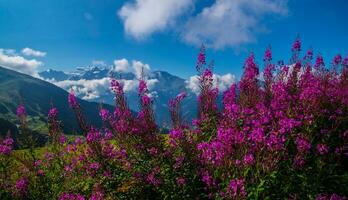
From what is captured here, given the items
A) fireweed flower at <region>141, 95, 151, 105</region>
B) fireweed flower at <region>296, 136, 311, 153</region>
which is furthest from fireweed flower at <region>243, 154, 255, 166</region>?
fireweed flower at <region>141, 95, 151, 105</region>

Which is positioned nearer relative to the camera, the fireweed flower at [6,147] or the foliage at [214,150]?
the foliage at [214,150]

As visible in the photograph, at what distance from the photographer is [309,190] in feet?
22.4

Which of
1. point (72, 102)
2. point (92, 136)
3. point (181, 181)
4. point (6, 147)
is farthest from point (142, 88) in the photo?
point (6, 147)

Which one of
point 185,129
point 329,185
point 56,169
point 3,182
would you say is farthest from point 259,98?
point 3,182

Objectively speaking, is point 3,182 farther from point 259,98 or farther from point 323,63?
point 323,63

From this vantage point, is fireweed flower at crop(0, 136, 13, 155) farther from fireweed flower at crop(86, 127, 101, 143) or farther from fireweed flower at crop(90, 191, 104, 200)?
fireweed flower at crop(90, 191, 104, 200)

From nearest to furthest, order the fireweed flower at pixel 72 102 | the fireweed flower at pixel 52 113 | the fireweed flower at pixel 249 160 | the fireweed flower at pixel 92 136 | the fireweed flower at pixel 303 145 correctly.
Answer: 1. the fireweed flower at pixel 249 160
2. the fireweed flower at pixel 303 145
3. the fireweed flower at pixel 92 136
4. the fireweed flower at pixel 72 102
5. the fireweed flower at pixel 52 113

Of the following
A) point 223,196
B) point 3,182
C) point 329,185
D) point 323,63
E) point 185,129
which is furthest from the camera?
point 323,63

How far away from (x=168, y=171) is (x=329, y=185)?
308cm

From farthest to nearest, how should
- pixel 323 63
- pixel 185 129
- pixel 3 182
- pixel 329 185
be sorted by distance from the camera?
pixel 323 63 < pixel 3 182 < pixel 185 129 < pixel 329 185

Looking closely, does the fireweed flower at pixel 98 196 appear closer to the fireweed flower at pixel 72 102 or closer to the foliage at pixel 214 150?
the foliage at pixel 214 150

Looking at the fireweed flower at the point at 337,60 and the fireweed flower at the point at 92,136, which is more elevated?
the fireweed flower at the point at 337,60

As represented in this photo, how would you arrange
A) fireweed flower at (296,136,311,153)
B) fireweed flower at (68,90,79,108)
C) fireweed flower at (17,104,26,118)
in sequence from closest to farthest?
fireweed flower at (296,136,311,153) → fireweed flower at (68,90,79,108) → fireweed flower at (17,104,26,118)

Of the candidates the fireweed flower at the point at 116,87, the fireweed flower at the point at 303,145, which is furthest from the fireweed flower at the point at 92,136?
the fireweed flower at the point at 303,145
